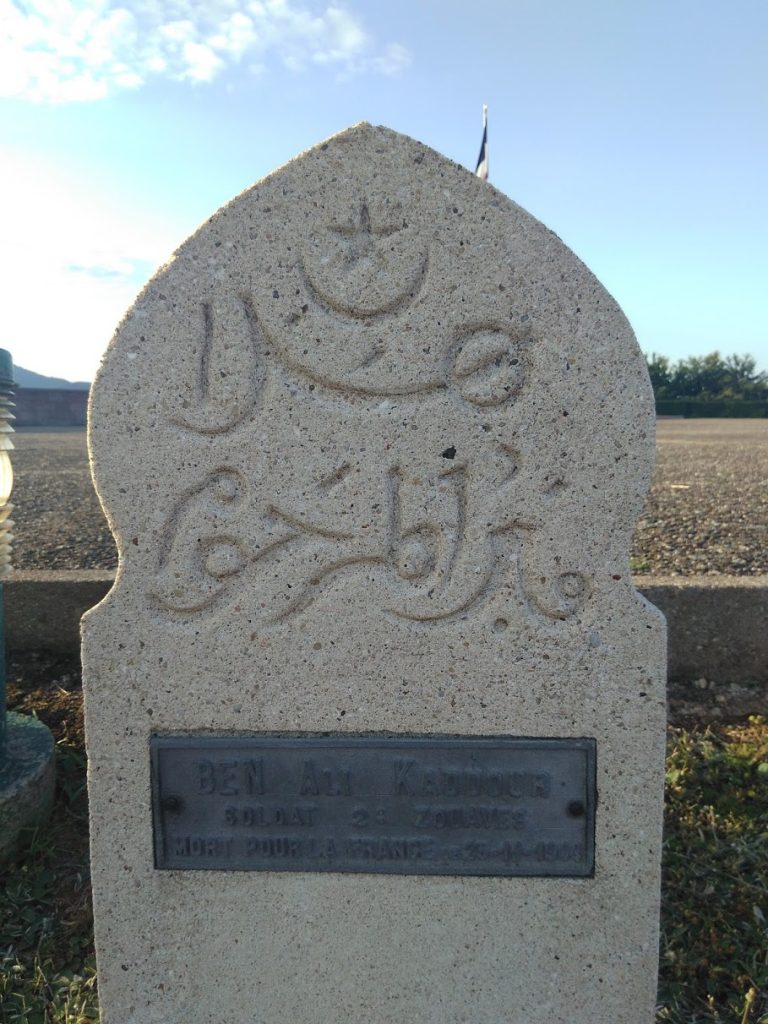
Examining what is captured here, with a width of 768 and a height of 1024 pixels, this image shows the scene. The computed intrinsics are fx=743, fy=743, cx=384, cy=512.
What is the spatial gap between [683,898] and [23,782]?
2.28 metres

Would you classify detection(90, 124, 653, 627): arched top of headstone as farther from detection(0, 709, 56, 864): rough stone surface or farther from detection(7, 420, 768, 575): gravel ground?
detection(7, 420, 768, 575): gravel ground

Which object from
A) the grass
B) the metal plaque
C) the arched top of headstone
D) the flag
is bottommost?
the grass

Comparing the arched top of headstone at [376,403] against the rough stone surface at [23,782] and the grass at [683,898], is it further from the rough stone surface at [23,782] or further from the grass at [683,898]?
the rough stone surface at [23,782]

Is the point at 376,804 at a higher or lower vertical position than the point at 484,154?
lower

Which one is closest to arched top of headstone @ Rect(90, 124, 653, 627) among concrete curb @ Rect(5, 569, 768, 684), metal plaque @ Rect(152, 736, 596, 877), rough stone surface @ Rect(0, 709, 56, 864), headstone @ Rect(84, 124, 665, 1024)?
headstone @ Rect(84, 124, 665, 1024)

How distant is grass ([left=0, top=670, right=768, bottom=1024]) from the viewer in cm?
210

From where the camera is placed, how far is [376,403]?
1663 mm

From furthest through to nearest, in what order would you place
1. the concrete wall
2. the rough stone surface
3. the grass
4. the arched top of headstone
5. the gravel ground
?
the concrete wall < the gravel ground < the rough stone surface < the grass < the arched top of headstone

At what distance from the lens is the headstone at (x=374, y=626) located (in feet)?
5.35

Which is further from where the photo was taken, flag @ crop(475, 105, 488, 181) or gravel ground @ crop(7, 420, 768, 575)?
gravel ground @ crop(7, 420, 768, 575)

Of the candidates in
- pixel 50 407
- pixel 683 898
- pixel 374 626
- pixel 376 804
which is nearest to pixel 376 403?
pixel 374 626

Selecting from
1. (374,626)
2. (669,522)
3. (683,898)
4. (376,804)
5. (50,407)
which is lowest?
(683,898)

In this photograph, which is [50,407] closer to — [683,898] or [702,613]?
[702,613]

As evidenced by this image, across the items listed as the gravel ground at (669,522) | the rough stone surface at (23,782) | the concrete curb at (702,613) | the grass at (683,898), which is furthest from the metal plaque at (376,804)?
the gravel ground at (669,522)
